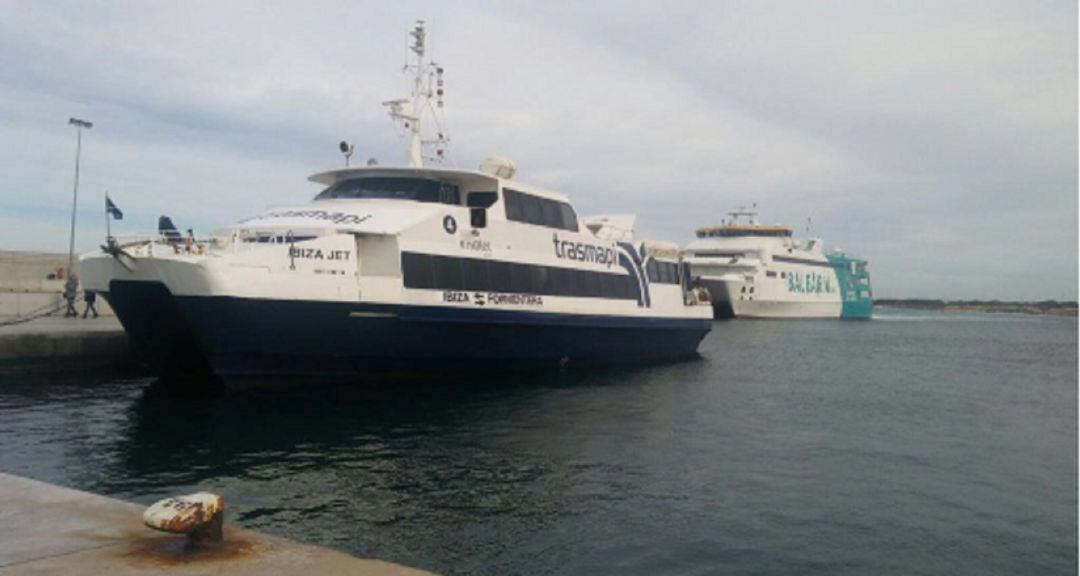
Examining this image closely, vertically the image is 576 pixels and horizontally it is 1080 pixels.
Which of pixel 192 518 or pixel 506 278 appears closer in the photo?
pixel 192 518

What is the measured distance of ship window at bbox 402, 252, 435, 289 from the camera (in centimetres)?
1727

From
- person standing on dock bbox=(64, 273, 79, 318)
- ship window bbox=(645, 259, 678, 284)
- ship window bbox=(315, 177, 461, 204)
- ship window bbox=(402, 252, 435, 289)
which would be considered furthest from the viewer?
ship window bbox=(645, 259, 678, 284)

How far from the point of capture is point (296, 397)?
1638cm

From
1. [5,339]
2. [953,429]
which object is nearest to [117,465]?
[5,339]

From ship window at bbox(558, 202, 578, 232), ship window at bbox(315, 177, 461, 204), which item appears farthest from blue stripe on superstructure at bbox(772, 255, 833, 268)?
ship window at bbox(315, 177, 461, 204)

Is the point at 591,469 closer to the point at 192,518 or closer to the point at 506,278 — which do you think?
the point at 192,518

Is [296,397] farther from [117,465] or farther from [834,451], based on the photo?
[834,451]

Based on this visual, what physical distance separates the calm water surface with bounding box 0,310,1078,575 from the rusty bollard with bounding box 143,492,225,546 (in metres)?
2.77

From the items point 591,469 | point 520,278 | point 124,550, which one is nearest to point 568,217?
point 520,278

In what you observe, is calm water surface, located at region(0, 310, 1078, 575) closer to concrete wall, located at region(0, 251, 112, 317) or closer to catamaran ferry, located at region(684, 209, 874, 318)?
concrete wall, located at region(0, 251, 112, 317)

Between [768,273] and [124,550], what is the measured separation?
69.1m

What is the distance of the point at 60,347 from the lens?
19.5 meters

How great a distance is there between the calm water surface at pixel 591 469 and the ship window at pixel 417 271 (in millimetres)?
2406

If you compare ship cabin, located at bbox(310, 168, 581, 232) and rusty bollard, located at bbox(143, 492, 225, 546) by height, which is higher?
ship cabin, located at bbox(310, 168, 581, 232)
